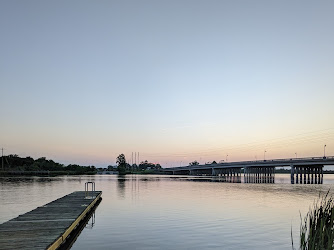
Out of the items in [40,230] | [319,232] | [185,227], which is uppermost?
[319,232]

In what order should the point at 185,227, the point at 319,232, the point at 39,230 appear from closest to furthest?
the point at 319,232
the point at 39,230
the point at 185,227

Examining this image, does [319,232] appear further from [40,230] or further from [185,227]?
[185,227]

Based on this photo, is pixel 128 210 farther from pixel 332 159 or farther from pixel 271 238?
pixel 332 159

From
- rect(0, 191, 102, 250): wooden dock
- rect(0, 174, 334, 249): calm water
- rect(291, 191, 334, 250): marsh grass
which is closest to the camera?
rect(291, 191, 334, 250): marsh grass

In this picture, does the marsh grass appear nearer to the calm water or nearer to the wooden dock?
the calm water

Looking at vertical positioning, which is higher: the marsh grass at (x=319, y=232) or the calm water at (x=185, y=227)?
the marsh grass at (x=319, y=232)

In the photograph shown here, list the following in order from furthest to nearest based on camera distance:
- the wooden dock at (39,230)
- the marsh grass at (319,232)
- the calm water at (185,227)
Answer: the calm water at (185,227), the wooden dock at (39,230), the marsh grass at (319,232)

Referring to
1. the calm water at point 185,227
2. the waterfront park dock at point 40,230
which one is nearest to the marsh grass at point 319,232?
the calm water at point 185,227

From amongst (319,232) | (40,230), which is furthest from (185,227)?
(319,232)

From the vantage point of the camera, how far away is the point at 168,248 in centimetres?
2041

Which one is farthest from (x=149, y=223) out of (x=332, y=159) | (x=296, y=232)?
(x=332, y=159)

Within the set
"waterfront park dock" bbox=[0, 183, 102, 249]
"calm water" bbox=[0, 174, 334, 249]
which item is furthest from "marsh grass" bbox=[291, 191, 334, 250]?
"waterfront park dock" bbox=[0, 183, 102, 249]

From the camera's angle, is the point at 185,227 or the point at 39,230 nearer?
the point at 39,230

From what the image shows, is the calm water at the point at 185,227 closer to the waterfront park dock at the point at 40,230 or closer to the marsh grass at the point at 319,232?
the waterfront park dock at the point at 40,230
